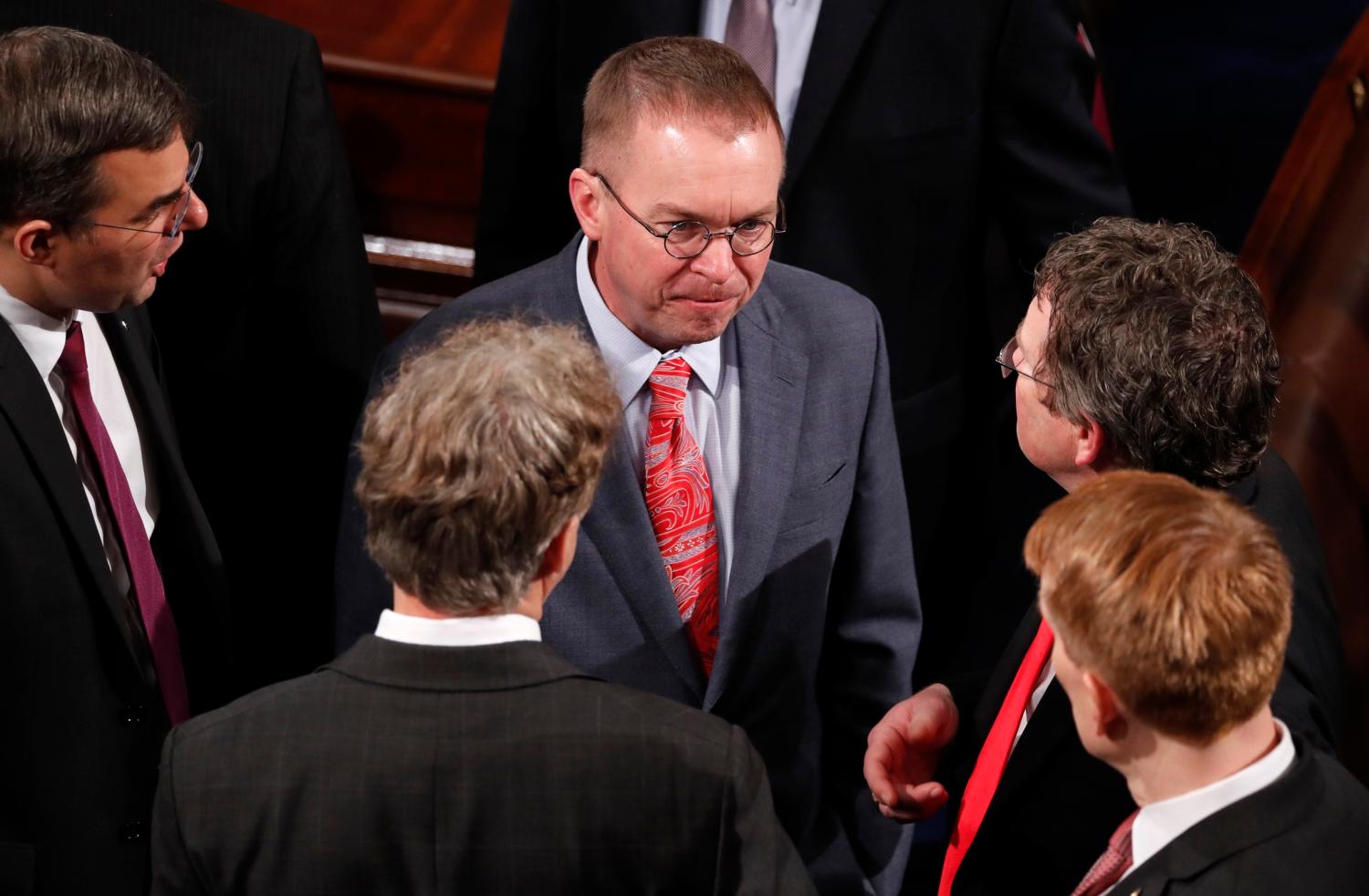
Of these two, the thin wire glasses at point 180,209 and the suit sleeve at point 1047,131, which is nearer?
the thin wire glasses at point 180,209

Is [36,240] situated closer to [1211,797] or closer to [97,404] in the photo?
[97,404]

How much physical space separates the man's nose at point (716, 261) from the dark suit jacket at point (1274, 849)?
3.26 ft

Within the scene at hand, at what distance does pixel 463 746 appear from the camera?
5.11ft

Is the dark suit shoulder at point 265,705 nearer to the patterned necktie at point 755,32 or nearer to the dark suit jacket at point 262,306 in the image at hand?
the dark suit jacket at point 262,306

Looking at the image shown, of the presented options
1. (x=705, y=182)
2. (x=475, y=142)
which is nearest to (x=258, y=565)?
(x=475, y=142)

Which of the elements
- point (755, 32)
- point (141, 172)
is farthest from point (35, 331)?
point (755, 32)

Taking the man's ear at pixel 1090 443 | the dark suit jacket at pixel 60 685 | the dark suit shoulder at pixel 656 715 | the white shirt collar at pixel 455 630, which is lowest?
the dark suit jacket at pixel 60 685

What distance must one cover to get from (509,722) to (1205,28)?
3.73m

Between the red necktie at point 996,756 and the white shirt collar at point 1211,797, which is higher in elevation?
the white shirt collar at point 1211,797

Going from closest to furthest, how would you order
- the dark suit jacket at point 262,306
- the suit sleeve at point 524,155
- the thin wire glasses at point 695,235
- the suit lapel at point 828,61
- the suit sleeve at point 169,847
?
the suit sleeve at point 169,847 < the thin wire glasses at point 695,235 < the dark suit jacket at point 262,306 < the suit lapel at point 828,61 < the suit sleeve at point 524,155

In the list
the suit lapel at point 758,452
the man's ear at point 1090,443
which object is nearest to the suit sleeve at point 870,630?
the suit lapel at point 758,452

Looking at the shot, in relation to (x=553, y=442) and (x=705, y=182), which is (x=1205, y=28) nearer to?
(x=705, y=182)

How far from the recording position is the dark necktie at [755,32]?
2.90 m

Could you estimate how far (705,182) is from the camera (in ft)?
6.81
